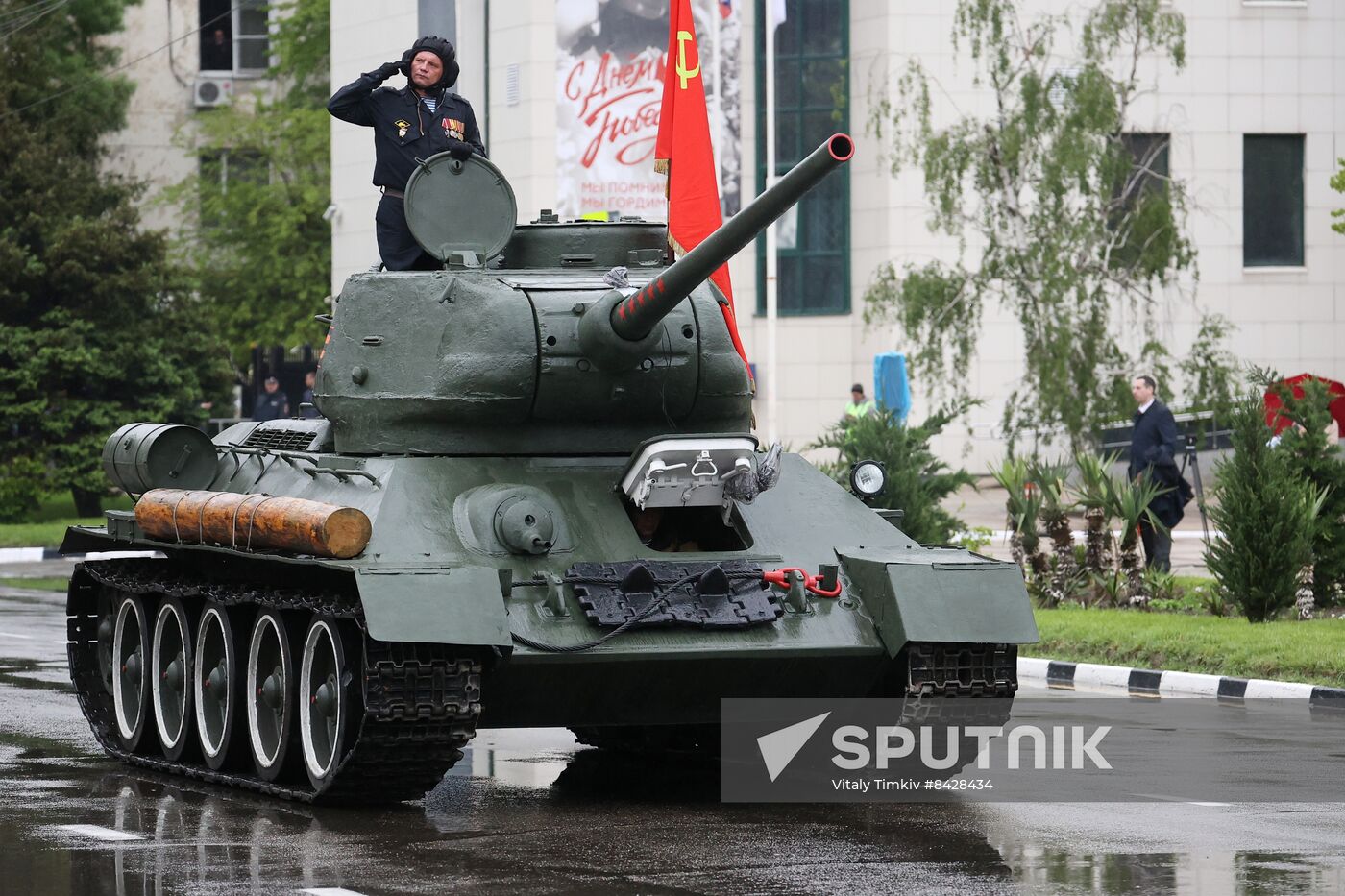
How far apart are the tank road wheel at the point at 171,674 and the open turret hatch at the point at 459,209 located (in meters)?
2.24

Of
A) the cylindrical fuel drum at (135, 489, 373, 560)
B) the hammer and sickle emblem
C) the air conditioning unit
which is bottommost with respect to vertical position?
the cylindrical fuel drum at (135, 489, 373, 560)

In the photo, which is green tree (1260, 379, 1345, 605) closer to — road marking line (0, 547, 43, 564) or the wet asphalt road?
the wet asphalt road

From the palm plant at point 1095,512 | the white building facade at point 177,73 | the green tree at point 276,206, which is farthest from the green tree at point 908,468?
the white building facade at point 177,73

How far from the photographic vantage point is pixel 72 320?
34312 mm

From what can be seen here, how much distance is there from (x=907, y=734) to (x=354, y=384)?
3.09 meters

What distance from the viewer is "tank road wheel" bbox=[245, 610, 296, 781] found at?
36.2 feet

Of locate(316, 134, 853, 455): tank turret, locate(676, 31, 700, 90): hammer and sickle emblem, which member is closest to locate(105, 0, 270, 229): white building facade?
locate(676, 31, 700, 90): hammer and sickle emblem

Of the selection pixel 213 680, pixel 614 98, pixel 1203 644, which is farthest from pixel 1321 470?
→ pixel 614 98

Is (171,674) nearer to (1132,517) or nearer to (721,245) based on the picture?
(721,245)

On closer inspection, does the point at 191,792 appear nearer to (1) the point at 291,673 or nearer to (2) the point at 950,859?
(1) the point at 291,673

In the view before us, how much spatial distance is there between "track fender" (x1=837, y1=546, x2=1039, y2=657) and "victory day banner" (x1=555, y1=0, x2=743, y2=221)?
1971 cm

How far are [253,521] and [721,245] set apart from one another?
241 centimetres

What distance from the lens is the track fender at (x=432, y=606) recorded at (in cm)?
984

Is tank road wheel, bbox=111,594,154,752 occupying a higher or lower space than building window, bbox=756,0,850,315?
lower
